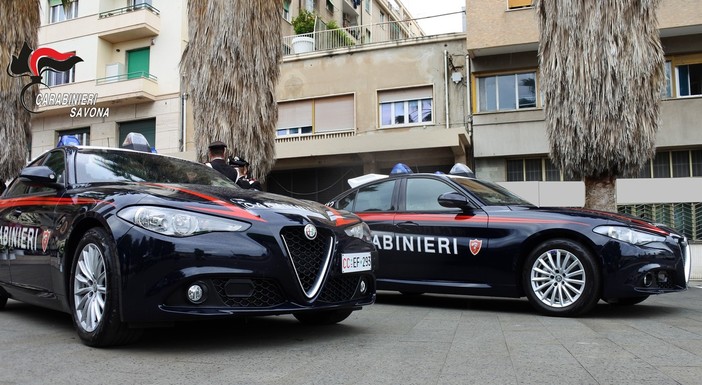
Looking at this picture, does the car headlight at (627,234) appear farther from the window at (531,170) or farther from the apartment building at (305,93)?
the window at (531,170)

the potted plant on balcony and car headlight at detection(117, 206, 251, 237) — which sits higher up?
the potted plant on balcony

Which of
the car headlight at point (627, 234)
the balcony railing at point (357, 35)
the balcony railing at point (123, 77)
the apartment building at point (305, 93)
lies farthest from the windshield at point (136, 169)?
the balcony railing at point (123, 77)

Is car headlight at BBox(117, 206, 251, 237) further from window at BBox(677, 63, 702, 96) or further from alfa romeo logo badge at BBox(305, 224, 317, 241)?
window at BBox(677, 63, 702, 96)

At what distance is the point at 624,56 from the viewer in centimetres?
933

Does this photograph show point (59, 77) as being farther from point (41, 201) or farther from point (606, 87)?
point (41, 201)

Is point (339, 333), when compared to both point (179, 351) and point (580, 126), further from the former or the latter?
point (580, 126)

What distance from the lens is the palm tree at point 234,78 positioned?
1056 centimetres

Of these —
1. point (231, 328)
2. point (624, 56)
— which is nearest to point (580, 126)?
point (624, 56)

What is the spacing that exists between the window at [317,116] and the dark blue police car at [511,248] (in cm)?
1226

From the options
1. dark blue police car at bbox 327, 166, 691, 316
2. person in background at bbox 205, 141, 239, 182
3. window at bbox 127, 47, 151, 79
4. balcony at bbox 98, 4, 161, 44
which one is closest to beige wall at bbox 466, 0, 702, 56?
person in background at bbox 205, 141, 239, 182

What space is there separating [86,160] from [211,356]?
2.01 meters

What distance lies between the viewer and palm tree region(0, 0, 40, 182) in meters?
12.7

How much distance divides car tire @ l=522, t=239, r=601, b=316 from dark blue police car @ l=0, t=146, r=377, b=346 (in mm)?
1976

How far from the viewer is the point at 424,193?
21.7 ft
